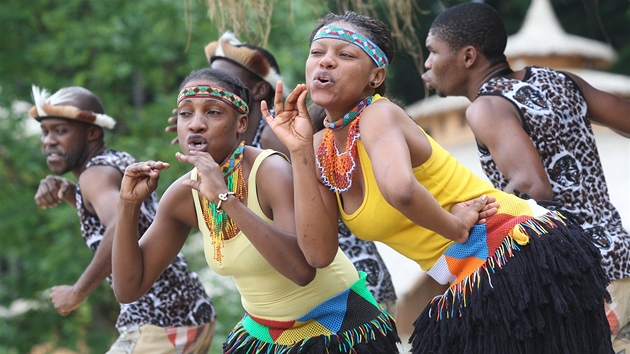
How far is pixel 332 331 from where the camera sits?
11.0ft

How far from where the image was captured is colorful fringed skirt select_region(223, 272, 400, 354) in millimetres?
3314

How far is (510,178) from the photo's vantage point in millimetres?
3625

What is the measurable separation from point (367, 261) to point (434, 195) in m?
1.39

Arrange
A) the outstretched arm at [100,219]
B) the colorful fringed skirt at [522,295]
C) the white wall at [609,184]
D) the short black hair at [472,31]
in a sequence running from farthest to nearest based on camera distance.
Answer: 1. the white wall at [609,184]
2. the outstretched arm at [100,219]
3. the short black hair at [472,31]
4. the colorful fringed skirt at [522,295]

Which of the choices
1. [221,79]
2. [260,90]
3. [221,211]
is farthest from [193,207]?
[260,90]

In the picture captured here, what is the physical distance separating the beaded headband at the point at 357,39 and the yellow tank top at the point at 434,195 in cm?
31

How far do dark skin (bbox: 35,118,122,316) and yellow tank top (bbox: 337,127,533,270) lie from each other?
1640 millimetres

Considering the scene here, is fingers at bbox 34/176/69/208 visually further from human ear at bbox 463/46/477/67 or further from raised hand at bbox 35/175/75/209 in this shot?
human ear at bbox 463/46/477/67

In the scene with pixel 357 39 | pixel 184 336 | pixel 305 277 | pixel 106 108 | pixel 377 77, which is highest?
pixel 357 39

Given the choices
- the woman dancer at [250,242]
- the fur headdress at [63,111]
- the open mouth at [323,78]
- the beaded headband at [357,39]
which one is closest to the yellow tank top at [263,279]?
the woman dancer at [250,242]

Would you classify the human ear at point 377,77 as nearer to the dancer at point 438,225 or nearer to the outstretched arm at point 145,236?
the dancer at point 438,225

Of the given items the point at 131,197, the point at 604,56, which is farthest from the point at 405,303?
the point at 131,197

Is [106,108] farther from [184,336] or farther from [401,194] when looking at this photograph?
[401,194]

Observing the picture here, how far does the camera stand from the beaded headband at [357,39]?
125 inches
